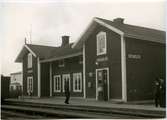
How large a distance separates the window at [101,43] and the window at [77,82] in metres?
3.27

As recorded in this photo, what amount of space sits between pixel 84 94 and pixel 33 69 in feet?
27.4

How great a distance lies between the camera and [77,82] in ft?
80.3

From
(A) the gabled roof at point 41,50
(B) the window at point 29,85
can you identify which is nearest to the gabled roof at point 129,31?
(A) the gabled roof at point 41,50

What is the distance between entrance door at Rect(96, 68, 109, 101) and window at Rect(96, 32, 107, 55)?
108 centimetres

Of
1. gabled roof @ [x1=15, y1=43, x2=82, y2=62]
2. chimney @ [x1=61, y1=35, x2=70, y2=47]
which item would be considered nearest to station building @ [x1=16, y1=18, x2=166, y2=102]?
gabled roof @ [x1=15, y1=43, x2=82, y2=62]

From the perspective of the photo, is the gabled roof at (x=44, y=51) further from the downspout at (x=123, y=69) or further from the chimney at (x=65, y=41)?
the downspout at (x=123, y=69)

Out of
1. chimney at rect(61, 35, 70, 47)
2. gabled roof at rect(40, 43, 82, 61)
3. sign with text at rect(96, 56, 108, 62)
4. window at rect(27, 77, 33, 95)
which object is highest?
chimney at rect(61, 35, 70, 47)

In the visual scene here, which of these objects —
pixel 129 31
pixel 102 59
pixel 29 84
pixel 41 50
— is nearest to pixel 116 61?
pixel 102 59

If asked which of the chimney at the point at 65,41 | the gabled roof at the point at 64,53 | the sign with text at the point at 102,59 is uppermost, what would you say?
the chimney at the point at 65,41

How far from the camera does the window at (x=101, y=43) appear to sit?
21.1 m

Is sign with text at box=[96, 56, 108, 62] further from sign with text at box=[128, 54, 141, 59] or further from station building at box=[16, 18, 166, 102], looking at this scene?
sign with text at box=[128, 54, 141, 59]

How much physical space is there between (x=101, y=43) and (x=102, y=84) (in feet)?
7.84

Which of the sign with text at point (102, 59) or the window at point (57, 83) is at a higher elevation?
the sign with text at point (102, 59)

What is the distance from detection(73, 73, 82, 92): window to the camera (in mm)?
24091
